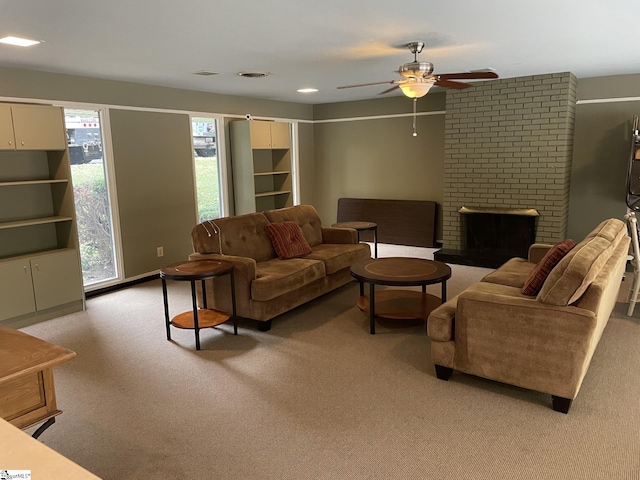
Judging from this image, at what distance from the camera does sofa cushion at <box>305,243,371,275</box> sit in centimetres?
459

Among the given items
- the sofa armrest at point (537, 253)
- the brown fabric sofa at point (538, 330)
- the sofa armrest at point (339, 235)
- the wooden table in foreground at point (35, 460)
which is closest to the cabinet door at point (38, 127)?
the sofa armrest at point (339, 235)

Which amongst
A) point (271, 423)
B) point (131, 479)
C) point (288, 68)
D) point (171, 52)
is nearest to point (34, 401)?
point (131, 479)

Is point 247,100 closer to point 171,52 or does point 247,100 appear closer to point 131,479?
point 171,52

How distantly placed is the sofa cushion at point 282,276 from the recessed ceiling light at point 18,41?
2399mm

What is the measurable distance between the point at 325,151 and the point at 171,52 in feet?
14.9

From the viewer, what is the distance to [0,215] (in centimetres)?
434

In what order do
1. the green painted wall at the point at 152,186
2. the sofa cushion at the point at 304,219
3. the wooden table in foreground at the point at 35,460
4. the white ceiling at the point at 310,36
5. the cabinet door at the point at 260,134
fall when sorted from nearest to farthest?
the wooden table in foreground at the point at 35,460
the white ceiling at the point at 310,36
the sofa cushion at the point at 304,219
the green painted wall at the point at 152,186
the cabinet door at the point at 260,134

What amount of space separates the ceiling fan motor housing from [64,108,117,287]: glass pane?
337 centimetres

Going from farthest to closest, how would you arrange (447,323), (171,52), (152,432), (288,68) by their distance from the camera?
(288,68) → (171,52) → (447,323) → (152,432)

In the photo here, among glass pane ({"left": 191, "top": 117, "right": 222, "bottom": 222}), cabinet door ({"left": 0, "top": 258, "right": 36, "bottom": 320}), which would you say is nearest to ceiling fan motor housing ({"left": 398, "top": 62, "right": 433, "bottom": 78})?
glass pane ({"left": 191, "top": 117, "right": 222, "bottom": 222})

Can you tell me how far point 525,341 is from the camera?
2689 millimetres

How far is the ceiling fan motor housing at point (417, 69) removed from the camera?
372 cm

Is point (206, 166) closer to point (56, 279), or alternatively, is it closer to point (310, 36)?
point (56, 279)

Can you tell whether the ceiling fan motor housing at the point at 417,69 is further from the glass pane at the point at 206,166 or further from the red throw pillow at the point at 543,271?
the glass pane at the point at 206,166
